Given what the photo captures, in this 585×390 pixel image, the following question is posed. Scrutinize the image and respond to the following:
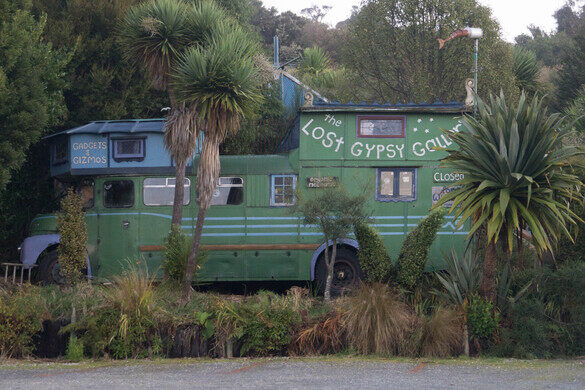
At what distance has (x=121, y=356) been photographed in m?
10.3

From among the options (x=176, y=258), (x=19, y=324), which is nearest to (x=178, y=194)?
(x=176, y=258)

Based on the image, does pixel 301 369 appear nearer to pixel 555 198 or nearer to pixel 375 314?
pixel 375 314

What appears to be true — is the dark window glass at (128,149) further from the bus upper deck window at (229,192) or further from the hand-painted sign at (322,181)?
the hand-painted sign at (322,181)

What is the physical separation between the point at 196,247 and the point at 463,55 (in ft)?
47.1

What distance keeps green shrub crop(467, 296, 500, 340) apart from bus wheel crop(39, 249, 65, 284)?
8.29m

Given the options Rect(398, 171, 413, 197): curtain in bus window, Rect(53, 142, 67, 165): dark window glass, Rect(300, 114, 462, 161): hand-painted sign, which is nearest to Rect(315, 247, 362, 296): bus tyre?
Rect(398, 171, 413, 197): curtain in bus window

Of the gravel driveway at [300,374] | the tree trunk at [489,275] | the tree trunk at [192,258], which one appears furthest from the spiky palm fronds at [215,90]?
the tree trunk at [489,275]

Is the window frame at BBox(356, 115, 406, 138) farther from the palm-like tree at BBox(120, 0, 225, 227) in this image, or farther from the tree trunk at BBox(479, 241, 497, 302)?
the tree trunk at BBox(479, 241, 497, 302)

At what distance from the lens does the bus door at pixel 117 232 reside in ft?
44.7

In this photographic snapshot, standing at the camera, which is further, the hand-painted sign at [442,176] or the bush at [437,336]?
the hand-painted sign at [442,176]

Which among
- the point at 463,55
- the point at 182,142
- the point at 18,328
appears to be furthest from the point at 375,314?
the point at 463,55

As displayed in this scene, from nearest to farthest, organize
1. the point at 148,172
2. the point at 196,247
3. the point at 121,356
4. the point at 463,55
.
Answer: the point at 121,356 < the point at 196,247 < the point at 148,172 < the point at 463,55

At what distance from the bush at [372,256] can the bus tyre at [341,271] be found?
1559 millimetres

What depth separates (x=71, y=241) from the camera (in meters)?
12.4
